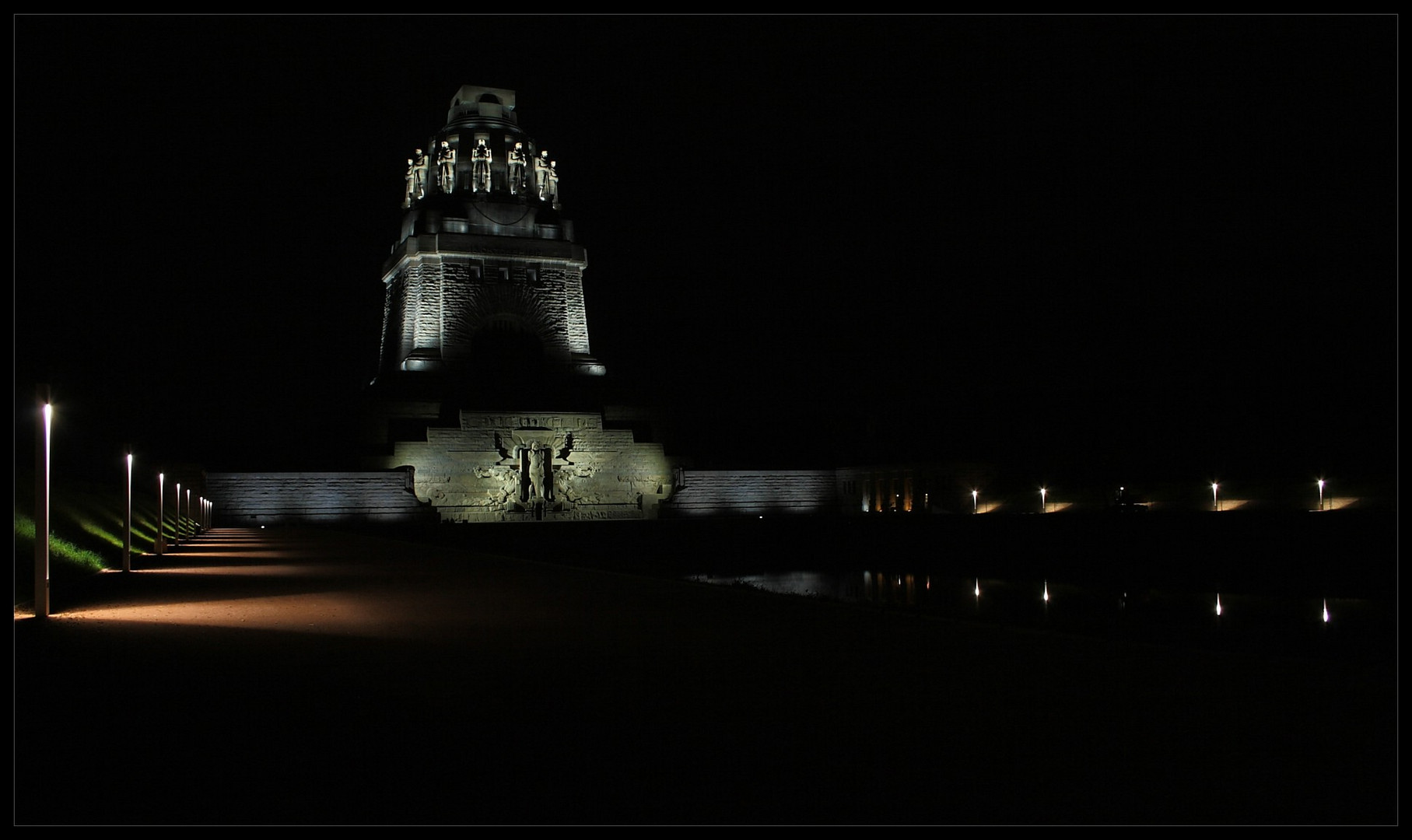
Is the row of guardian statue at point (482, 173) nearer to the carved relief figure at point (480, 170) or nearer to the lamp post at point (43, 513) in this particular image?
the carved relief figure at point (480, 170)

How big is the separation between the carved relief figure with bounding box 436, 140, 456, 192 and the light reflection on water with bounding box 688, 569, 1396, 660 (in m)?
31.0

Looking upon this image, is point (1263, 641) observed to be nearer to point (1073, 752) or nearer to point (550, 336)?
point (1073, 752)

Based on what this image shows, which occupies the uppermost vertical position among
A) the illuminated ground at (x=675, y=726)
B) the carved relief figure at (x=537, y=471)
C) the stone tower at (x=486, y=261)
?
the stone tower at (x=486, y=261)

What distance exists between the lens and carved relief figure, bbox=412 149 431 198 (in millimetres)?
47625

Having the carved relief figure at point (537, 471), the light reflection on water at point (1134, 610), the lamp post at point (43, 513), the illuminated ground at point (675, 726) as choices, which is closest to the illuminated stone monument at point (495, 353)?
the carved relief figure at point (537, 471)

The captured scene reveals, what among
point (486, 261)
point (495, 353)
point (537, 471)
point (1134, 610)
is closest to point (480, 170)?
point (486, 261)

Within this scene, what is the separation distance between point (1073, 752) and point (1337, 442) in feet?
118

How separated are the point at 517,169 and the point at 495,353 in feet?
24.8

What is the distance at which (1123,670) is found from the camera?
6559 millimetres

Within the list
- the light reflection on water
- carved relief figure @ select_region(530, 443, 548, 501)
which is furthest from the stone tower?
the light reflection on water

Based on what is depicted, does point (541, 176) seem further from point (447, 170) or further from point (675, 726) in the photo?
point (675, 726)

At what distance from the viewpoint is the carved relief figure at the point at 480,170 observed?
46719mm

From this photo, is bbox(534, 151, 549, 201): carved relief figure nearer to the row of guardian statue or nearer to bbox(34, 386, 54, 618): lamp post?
the row of guardian statue

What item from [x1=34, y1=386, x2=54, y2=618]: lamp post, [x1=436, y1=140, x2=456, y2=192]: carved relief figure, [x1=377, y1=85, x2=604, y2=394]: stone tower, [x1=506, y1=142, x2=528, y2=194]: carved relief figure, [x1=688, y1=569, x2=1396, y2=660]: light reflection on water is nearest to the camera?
[x1=34, y1=386, x2=54, y2=618]: lamp post
